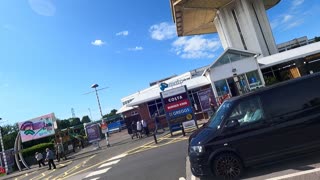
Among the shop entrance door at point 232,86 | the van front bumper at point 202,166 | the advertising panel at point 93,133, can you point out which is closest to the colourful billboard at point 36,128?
the advertising panel at point 93,133

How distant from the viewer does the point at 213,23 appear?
4634 centimetres

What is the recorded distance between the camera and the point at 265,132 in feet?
23.3

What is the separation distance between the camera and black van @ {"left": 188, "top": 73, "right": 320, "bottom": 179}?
7098mm

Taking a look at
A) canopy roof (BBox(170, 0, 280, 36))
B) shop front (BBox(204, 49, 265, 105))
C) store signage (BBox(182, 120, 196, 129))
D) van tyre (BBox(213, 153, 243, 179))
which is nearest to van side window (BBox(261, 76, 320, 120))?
van tyre (BBox(213, 153, 243, 179))

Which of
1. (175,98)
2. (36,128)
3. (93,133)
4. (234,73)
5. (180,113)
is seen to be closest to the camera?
(180,113)

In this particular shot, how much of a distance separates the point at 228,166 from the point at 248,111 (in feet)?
4.40

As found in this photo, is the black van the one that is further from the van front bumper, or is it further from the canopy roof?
the canopy roof

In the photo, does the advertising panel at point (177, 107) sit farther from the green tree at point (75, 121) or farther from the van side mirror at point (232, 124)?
the green tree at point (75, 121)

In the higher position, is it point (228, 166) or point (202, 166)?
point (202, 166)

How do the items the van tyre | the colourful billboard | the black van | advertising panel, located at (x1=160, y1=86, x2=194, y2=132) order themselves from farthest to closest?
the colourful billboard, advertising panel, located at (x1=160, y1=86, x2=194, y2=132), the van tyre, the black van

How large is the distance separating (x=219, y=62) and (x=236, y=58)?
162cm

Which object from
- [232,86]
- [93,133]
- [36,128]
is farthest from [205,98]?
[36,128]

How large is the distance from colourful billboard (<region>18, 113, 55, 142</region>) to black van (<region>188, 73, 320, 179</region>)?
26.7m

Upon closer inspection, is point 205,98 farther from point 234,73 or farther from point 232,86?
point 232,86
